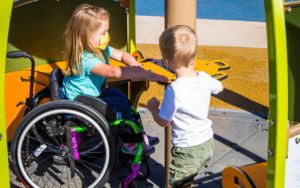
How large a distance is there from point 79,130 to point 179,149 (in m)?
0.77

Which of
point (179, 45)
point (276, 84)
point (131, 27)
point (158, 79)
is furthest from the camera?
point (131, 27)

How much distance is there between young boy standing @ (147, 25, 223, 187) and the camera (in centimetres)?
256

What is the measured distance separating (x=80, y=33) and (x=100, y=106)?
48 centimetres

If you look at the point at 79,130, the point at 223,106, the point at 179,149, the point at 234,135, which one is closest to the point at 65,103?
the point at 79,130

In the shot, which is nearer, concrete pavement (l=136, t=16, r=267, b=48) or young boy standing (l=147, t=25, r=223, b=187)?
young boy standing (l=147, t=25, r=223, b=187)

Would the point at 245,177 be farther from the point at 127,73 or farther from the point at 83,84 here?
the point at 83,84

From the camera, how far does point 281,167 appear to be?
7.47 feet

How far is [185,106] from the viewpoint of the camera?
102 inches

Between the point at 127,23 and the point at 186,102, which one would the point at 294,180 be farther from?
the point at 127,23

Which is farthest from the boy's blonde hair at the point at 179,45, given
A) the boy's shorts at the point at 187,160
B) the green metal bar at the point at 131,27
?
the green metal bar at the point at 131,27

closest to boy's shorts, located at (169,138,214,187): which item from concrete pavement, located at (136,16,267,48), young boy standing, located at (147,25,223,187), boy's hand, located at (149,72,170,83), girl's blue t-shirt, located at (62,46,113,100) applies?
young boy standing, located at (147,25,223,187)

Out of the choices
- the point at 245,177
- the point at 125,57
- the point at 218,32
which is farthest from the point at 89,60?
the point at 218,32

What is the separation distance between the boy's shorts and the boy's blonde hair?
0.47 meters

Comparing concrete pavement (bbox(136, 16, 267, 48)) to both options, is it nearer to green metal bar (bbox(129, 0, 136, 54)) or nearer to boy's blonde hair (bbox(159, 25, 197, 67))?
green metal bar (bbox(129, 0, 136, 54))
